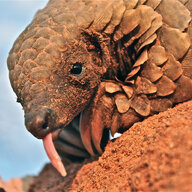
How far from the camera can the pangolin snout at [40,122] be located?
4.73ft

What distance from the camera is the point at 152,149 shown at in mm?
1204

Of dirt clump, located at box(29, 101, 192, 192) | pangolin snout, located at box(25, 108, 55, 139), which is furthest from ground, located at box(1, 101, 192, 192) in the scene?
pangolin snout, located at box(25, 108, 55, 139)

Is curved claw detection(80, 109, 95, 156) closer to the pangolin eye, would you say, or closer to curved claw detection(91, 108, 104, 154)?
curved claw detection(91, 108, 104, 154)

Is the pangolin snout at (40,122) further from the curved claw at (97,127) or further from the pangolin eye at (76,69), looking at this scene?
the curved claw at (97,127)

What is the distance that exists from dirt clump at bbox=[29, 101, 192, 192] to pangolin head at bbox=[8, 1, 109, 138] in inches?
12.9

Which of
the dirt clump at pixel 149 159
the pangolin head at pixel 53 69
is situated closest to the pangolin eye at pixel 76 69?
the pangolin head at pixel 53 69

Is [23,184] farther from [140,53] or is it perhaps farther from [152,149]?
[152,149]

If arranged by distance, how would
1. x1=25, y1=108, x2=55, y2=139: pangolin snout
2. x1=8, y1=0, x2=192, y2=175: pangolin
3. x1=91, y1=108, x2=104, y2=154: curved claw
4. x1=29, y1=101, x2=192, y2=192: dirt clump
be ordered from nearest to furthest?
1. x1=29, y1=101, x2=192, y2=192: dirt clump
2. x1=25, y1=108, x2=55, y2=139: pangolin snout
3. x1=8, y1=0, x2=192, y2=175: pangolin
4. x1=91, y1=108, x2=104, y2=154: curved claw

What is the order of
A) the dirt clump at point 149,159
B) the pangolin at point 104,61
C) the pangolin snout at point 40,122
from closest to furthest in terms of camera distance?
1. the dirt clump at point 149,159
2. the pangolin snout at point 40,122
3. the pangolin at point 104,61

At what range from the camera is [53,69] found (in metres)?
1.60

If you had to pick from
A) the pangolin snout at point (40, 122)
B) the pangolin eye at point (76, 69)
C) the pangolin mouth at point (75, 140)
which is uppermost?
the pangolin eye at point (76, 69)

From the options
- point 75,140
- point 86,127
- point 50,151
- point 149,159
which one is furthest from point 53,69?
point 75,140

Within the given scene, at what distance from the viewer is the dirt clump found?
3.19 ft

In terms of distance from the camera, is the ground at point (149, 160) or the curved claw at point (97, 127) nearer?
the ground at point (149, 160)
